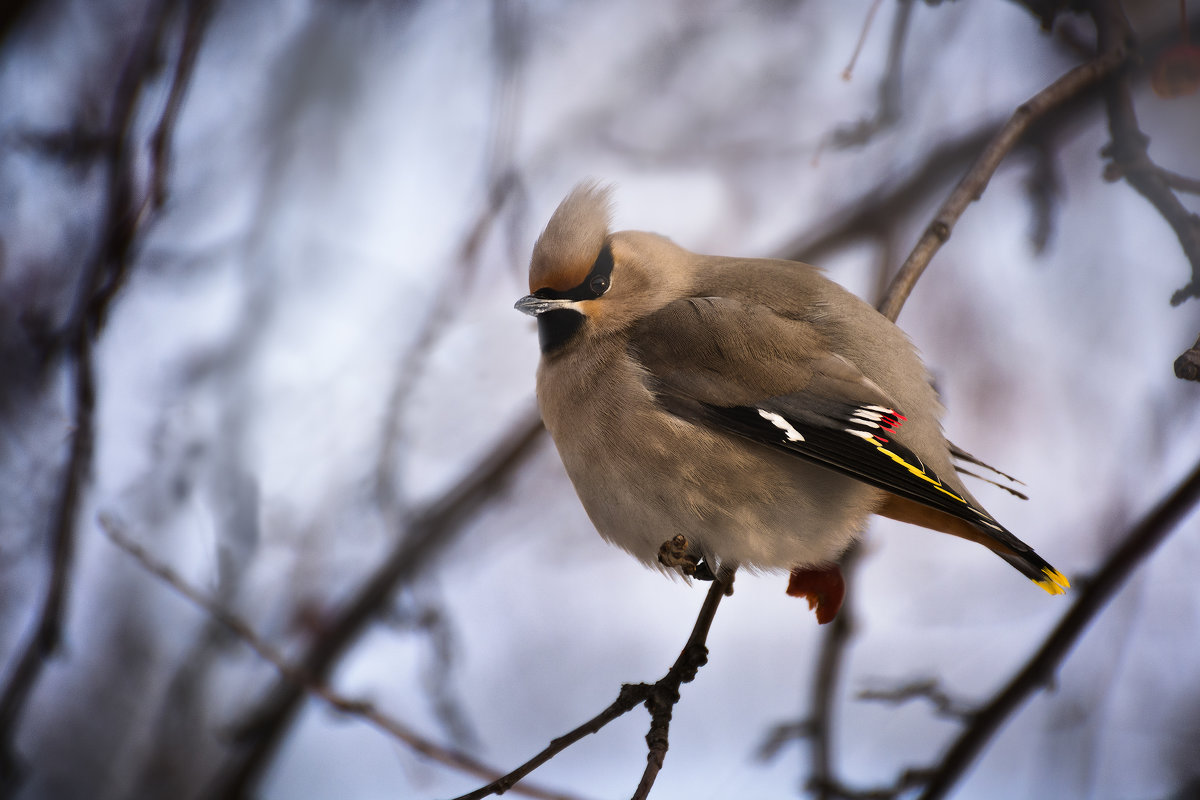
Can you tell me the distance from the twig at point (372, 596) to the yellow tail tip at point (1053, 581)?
1.74 m

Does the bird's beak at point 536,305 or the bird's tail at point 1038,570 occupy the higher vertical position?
the bird's beak at point 536,305

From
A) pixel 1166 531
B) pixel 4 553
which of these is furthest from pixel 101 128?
pixel 1166 531

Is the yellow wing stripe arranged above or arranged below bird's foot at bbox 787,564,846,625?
above

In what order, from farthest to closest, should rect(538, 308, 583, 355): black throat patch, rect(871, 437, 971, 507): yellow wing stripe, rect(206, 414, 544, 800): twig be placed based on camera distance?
1. rect(206, 414, 544, 800): twig
2. rect(538, 308, 583, 355): black throat patch
3. rect(871, 437, 971, 507): yellow wing stripe

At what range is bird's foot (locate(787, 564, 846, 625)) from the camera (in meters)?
2.84

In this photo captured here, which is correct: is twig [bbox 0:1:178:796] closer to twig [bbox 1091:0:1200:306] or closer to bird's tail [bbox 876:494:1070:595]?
bird's tail [bbox 876:494:1070:595]

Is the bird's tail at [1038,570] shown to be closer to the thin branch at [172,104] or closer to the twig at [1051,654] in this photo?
the twig at [1051,654]

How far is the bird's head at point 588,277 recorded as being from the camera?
2.82 m

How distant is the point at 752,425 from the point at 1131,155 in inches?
55.2

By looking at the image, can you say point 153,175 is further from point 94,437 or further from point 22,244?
point 22,244

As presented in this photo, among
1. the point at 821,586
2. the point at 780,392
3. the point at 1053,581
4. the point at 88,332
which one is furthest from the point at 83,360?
the point at 1053,581

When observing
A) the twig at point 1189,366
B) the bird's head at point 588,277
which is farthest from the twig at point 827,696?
the twig at point 1189,366

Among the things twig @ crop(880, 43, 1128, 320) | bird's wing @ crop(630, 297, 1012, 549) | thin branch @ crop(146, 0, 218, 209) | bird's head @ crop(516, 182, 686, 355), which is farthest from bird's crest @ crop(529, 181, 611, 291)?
thin branch @ crop(146, 0, 218, 209)

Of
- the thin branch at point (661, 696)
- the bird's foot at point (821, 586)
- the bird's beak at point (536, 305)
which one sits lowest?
the thin branch at point (661, 696)
